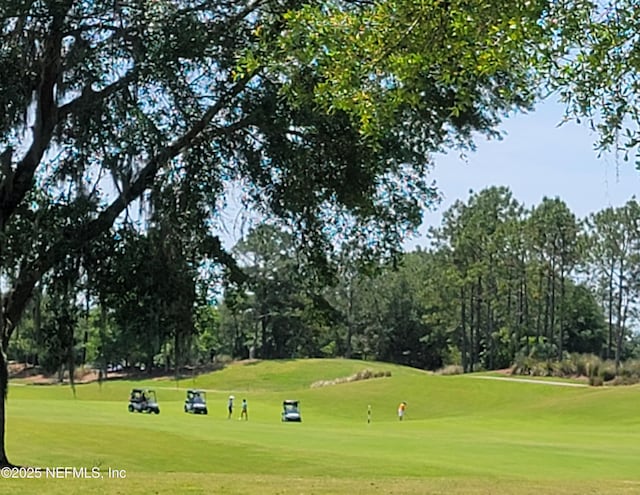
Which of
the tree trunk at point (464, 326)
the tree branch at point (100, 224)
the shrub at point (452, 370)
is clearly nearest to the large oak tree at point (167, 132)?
the tree branch at point (100, 224)

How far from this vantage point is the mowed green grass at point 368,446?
41.1 ft

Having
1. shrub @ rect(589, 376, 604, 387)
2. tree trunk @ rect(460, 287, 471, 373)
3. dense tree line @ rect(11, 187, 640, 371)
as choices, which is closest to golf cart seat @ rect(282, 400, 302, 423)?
dense tree line @ rect(11, 187, 640, 371)

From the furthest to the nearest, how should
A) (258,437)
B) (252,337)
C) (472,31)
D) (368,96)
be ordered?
(252,337) → (258,437) → (368,96) → (472,31)

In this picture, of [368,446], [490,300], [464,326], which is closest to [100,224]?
[368,446]

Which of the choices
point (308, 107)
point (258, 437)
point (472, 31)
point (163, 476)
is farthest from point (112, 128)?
point (258, 437)

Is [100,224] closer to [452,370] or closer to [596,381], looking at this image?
[596,381]

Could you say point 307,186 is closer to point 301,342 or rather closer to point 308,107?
point 308,107

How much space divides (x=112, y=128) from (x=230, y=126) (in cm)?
168

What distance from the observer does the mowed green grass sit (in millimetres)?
12523

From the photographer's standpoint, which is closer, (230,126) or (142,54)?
(142,54)

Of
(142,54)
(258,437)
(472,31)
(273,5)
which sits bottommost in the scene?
(258,437)

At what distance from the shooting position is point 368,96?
6.46m

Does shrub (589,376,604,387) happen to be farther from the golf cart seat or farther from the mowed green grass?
the golf cart seat

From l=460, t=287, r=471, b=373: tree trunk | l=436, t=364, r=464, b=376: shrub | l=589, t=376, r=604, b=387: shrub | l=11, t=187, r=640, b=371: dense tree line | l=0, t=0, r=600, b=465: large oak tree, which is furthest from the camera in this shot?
l=436, t=364, r=464, b=376: shrub
